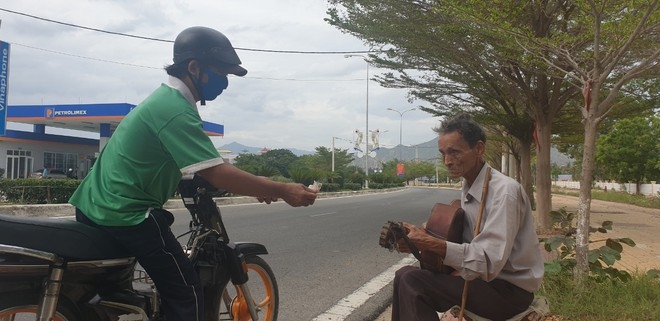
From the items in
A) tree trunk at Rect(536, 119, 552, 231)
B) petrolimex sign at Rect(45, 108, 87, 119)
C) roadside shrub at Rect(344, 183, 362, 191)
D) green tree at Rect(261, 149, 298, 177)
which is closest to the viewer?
tree trunk at Rect(536, 119, 552, 231)

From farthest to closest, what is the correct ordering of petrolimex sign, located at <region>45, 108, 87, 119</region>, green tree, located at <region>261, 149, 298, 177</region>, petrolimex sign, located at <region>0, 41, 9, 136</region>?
green tree, located at <region>261, 149, 298, 177</region>
petrolimex sign, located at <region>45, 108, 87, 119</region>
petrolimex sign, located at <region>0, 41, 9, 136</region>

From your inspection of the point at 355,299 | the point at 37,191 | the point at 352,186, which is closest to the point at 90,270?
the point at 355,299

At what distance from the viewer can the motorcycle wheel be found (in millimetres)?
1932

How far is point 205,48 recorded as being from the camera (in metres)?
2.32

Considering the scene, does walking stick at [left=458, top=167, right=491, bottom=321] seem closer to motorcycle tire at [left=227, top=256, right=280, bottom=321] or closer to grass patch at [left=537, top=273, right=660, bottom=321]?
motorcycle tire at [left=227, top=256, right=280, bottom=321]

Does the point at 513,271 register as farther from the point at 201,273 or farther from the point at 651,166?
the point at 651,166

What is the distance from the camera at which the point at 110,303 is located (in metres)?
2.21

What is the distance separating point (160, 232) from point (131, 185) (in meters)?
0.24

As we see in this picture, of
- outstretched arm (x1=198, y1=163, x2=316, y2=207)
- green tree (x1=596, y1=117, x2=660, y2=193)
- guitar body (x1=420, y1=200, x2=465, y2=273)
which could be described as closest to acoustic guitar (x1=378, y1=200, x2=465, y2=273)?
guitar body (x1=420, y1=200, x2=465, y2=273)

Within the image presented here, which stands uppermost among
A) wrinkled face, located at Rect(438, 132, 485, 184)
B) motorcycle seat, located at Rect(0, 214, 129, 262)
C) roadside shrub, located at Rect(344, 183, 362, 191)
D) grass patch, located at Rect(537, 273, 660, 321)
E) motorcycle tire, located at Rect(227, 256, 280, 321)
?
wrinkled face, located at Rect(438, 132, 485, 184)

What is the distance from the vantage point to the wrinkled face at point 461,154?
7.95ft

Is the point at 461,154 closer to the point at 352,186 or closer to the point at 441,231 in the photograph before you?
the point at 441,231

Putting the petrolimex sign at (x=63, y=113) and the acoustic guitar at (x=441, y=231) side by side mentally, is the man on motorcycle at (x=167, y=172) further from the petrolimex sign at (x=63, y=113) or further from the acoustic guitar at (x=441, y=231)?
the petrolimex sign at (x=63, y=113)

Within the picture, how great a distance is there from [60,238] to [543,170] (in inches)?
448
